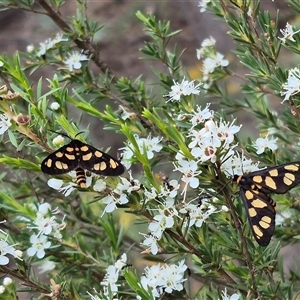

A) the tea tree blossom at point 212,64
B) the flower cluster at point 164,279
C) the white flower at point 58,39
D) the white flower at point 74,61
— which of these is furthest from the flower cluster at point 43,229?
the tea tree blossom at point 212,64

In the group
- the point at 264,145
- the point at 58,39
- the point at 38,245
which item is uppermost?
the point at 58,39

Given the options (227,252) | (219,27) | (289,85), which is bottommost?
(219,27)

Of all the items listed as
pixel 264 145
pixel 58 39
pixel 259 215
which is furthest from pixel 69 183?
pixel 58 39

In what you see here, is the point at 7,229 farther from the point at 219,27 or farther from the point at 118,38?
the point at 118,38

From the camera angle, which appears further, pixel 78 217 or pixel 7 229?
pixel 78 217

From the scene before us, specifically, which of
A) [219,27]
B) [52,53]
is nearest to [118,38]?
[219,27]

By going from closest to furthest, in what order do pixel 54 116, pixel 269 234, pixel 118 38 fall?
pixel 269 234, pixel 54 116, pixel 118 38

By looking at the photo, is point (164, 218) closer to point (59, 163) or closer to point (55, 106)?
point (59, 163)

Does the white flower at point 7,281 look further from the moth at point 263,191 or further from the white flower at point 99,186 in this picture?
the moth at point 263,191
